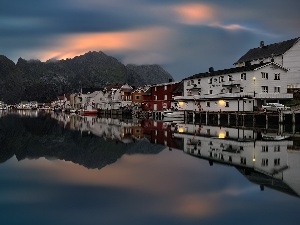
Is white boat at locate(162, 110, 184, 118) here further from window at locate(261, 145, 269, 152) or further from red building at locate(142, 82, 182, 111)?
window at locate(261, 145, 269, 152)

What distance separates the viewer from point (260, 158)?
2484cm

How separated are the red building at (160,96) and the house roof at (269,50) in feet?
59.6

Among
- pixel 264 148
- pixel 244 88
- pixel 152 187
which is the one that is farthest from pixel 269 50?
pixel 152 187

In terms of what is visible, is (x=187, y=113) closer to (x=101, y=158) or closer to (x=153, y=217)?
(x=101, y=158)

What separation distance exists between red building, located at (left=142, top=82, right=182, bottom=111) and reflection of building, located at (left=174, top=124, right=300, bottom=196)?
5672cm

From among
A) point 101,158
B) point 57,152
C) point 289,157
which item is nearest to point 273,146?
point 289,157

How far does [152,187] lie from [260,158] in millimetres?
10946

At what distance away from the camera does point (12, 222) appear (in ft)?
38.7

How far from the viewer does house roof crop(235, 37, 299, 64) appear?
246 feet

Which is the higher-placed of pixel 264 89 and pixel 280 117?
pixel 264 89

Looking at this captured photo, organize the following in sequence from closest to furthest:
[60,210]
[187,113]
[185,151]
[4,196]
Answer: [60,210]
[4,196]
[185,151]
[187,113]

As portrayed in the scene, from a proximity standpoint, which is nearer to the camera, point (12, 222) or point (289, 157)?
point (12, 222)

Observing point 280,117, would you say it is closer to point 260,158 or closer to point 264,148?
point 264,148

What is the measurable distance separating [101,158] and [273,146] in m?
14.4
